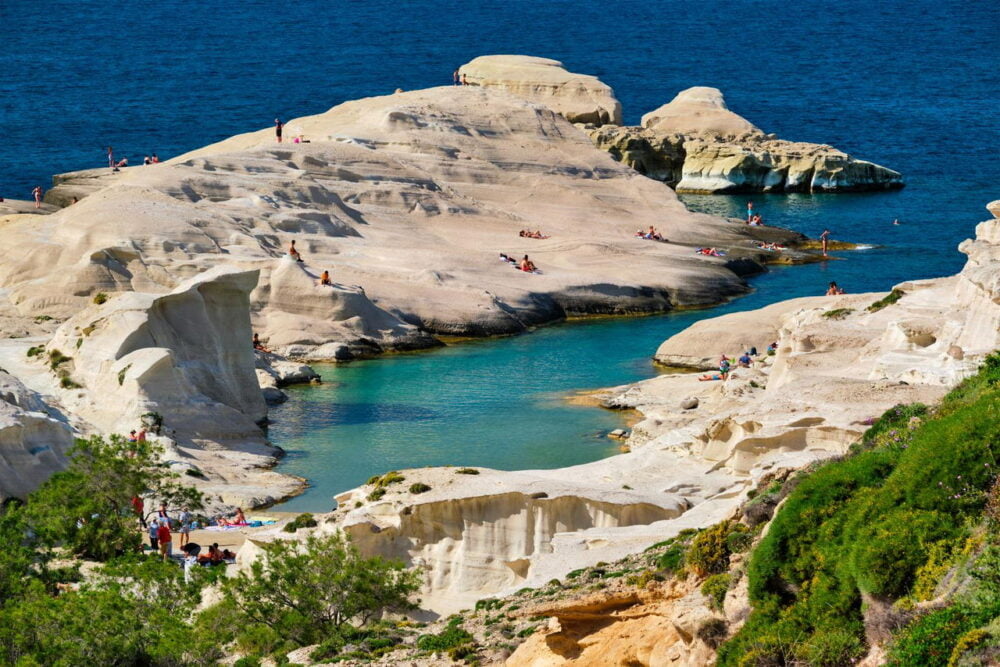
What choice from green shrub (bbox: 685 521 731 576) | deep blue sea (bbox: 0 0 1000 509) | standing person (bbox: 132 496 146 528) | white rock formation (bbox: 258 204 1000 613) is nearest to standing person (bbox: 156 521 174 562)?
standing person (bbox: 132 496 146 528)

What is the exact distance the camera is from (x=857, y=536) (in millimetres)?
19125

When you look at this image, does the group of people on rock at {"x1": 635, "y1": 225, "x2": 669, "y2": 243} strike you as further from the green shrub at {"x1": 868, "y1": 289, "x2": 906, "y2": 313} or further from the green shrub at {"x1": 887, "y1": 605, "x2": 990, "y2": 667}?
the green shrub at {"x1": 887, "y1": 605, "x2": 990, "y2": 667}

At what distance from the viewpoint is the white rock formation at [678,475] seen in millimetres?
35000

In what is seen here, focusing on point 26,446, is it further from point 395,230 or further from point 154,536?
point 395,230

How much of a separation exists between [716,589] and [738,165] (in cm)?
9115

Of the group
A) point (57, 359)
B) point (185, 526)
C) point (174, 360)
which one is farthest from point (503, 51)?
point (185, 526)

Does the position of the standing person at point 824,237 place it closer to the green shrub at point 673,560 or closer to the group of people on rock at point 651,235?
the group of people on rock at point 651,235

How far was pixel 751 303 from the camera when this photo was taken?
77000 millimetres

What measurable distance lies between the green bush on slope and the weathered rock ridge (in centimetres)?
8860

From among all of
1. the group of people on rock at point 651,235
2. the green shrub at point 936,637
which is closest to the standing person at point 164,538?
the green shrub at point 936,637

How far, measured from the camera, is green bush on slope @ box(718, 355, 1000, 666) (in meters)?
18.3

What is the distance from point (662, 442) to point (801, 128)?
9599 cm

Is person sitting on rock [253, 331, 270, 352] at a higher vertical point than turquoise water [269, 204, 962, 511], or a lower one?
higher

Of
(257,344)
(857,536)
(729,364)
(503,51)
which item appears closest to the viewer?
(857,536)
